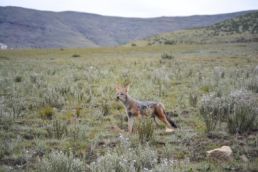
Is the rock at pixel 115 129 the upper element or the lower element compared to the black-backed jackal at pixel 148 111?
lower

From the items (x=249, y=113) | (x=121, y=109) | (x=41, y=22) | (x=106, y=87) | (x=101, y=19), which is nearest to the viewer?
(x=249, y=113)

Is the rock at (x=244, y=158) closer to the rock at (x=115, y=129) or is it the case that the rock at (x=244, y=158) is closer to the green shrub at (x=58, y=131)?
the rock at (x=115, y=129)

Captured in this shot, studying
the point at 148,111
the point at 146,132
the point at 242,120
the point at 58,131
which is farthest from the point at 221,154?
the point at 58,131

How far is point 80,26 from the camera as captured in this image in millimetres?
174500

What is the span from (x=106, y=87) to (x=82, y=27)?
162m

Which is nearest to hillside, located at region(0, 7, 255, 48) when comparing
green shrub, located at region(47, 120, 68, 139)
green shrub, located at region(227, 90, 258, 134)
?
green shrub, located at region(47, 120, 68, 139)

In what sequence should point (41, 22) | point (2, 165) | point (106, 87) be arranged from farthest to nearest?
point (41, 22), point (106, 87), point (2, 165)

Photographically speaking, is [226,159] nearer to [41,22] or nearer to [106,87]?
[106,87]

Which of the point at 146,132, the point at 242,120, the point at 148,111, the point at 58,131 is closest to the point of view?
the point at 146,132

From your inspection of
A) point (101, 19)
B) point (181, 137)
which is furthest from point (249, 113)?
point (101, 19)

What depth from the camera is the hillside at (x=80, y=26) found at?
148000 mm

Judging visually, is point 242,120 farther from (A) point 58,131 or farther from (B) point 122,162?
(A) point 58,131

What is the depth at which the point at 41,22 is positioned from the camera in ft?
538

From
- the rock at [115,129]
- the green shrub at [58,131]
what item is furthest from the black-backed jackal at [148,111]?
the green shrub at [58,131]
